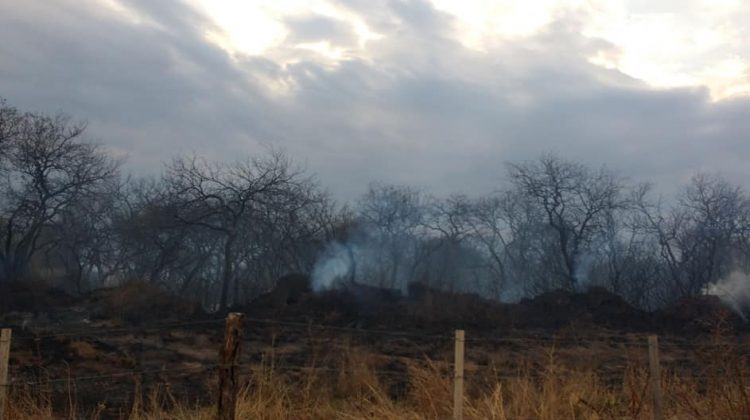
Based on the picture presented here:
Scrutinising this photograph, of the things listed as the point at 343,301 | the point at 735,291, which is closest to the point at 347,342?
the point at 343,301

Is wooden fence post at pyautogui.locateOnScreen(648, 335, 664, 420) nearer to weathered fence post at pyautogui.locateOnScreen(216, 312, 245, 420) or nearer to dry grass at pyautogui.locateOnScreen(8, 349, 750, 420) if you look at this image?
dry grass at pyautogui.locateOnScreen(8, 349, 750, 420)

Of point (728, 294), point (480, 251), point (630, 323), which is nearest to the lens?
point (630, 323)

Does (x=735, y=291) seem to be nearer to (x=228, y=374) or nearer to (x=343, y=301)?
(x=343, y=301)

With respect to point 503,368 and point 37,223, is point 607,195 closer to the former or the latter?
point 503,368

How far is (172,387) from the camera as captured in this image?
11891 mm

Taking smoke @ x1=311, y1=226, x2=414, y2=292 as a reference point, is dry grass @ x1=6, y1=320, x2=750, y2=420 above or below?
below

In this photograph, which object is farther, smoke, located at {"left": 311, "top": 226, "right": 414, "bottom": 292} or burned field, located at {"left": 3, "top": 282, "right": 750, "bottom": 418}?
smoke, located at {"left": 311, "top": 226, "right": 414, "bottom": 292}

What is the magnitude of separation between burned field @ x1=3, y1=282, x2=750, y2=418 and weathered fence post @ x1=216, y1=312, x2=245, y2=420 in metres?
1.47

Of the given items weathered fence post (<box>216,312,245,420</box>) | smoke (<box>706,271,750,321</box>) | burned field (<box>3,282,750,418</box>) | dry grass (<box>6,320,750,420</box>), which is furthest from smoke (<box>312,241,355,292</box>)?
weathered fence post (<box>216,312,245,420</box>)

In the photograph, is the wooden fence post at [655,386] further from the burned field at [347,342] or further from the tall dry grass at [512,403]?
the burned field at [347,342]

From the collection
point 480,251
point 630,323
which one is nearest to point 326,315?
point 630,323

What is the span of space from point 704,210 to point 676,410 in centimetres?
3327

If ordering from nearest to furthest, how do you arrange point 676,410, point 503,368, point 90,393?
point 676,410
point 90,393
point 503,368

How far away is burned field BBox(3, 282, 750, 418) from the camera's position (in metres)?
10.3
